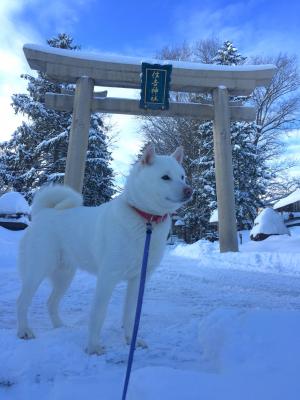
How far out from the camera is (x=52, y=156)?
2392 cm

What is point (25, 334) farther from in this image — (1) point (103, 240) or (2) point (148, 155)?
(2) point (148, 155)

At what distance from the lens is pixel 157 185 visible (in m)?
2.71

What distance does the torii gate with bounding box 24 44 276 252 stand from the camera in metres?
10.6

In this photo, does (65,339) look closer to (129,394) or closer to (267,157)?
(129,394)

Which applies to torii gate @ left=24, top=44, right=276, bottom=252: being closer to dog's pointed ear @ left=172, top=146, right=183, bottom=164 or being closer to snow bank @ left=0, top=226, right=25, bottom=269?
snow bank @ left=0, top=226, right=25, bottom=269

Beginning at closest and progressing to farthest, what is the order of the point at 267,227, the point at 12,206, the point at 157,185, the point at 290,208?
the point at 157,185, the point at 12,206, the point at 267,227, the point at 290,208

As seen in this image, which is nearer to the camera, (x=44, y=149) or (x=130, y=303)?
(x=130, y=303)

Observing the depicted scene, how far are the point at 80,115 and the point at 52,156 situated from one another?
543 inches

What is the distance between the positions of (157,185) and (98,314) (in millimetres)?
962

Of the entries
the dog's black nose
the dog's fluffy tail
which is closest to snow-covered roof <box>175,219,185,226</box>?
the dog's fluffy tail

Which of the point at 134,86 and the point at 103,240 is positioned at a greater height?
the point at 134,86

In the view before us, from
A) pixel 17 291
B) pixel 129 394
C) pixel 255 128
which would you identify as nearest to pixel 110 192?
pixel 255 128

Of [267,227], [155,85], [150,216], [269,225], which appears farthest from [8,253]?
[269,225]

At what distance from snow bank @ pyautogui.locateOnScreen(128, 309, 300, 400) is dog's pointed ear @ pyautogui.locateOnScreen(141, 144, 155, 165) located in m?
1.24
